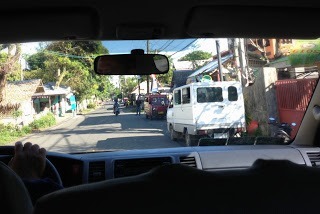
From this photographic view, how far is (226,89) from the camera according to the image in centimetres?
1209

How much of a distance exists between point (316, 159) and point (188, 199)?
2995 mm

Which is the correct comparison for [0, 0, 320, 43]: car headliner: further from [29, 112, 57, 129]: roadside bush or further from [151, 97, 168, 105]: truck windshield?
[151, 97, 168, 105]: truck windshield

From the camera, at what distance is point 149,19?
116 inches

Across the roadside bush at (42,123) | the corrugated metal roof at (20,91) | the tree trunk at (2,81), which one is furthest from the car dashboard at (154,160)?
the corrugated metal roof at (20,91)

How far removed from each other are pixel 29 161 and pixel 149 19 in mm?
1304

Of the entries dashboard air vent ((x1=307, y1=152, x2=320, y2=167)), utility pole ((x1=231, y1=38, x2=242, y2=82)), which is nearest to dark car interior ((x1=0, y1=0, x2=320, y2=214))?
dashboard air vent ((x1=307, y1=152, x2=320, y2=167))

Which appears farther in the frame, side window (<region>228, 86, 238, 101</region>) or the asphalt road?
side window (<region>228, 86, 238, 101</region>)

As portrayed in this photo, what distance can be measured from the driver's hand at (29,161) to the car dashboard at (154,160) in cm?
109

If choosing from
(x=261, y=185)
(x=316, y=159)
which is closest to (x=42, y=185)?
(x=261, y=185)

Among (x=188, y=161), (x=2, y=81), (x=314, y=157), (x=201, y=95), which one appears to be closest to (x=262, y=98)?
(x=201, y=95)

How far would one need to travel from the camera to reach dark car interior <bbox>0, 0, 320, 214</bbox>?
1.05 m

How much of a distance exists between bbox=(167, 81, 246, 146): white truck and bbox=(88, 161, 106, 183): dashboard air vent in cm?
728

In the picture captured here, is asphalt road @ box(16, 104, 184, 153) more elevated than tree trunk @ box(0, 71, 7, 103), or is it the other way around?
tree trunk @ box(0, 71, 7, 103)

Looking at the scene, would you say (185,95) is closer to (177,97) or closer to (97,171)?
(177,97)
